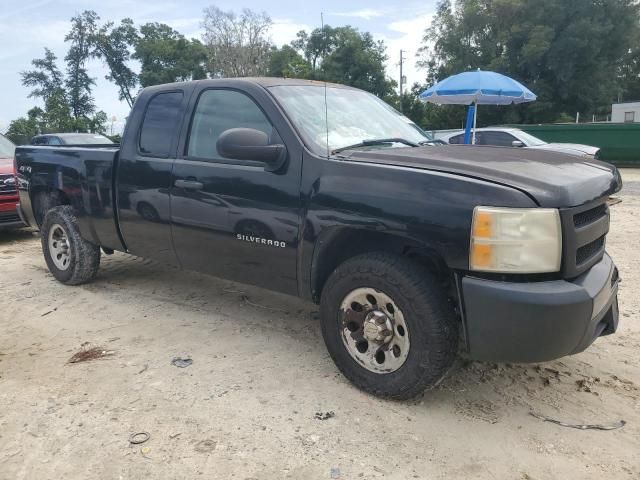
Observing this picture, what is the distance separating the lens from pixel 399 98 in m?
38.3

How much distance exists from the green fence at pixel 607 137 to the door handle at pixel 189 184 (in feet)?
54.4

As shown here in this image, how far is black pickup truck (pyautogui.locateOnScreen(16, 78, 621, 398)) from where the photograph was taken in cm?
253

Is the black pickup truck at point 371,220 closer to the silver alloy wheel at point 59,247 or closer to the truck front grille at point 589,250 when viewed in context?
the truck front grille at point 589,250

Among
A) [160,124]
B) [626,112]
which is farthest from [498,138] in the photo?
[626,112]

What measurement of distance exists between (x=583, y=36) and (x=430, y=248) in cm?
3213

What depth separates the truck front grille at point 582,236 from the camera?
254 centimetres

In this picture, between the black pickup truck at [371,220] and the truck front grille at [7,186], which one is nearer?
the black pickup truck at [371,220]

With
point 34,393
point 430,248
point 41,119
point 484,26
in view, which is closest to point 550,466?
point 430,248

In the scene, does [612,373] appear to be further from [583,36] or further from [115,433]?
[583,36]

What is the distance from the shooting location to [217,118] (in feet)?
12.6

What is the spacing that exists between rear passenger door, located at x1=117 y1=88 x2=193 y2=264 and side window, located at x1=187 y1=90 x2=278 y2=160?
7.2 inches

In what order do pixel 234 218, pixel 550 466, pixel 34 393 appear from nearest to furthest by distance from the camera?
1. pixel 550 466
2. pixel 34 393
3. pixel 234 218

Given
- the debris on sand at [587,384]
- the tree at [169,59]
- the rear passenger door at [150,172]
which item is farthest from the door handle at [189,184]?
the tree at [169,59]

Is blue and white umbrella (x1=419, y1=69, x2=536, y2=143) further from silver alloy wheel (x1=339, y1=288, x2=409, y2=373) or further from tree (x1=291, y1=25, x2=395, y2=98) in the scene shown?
tree (x1=291, y1=25, x2=395, y2=98)
